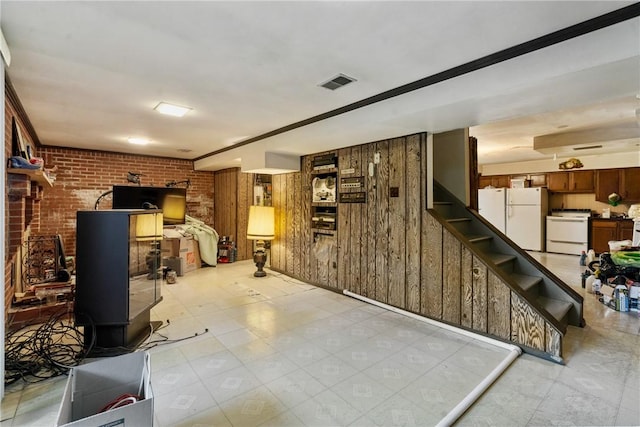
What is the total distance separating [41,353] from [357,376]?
2.62 meters

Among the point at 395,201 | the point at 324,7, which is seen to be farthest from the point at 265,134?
the point at 324,7

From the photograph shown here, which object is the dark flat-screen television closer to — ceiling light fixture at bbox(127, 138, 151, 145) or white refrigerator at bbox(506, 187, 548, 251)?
ceiling light fixture at bbox(127, 138, 151, 145)

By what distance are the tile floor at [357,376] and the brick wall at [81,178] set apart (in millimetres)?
3430

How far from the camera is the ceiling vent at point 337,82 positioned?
2496 millimetres

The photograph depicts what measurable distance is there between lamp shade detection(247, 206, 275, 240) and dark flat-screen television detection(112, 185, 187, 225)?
1.68 meters

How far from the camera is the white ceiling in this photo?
5.48 feet

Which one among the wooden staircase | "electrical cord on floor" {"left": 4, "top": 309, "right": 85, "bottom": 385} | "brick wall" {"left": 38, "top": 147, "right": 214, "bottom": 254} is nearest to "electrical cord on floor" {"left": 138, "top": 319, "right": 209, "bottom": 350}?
"electrical cord on floor" {"left": 4, "top": 309, "right": 85, "bottom": 385}

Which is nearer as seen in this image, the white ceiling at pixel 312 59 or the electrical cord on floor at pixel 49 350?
the white ceiling at pixel 312 59

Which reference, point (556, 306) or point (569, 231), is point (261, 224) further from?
point (569, 231)

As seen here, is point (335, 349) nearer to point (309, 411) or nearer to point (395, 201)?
point (309, 411)

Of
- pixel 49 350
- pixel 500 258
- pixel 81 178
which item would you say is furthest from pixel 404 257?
pixel 81 178

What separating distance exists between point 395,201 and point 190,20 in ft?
9.06

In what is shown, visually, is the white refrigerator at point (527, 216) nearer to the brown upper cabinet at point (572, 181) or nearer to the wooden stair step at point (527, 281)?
the brown upper cabinet at point (572, 181)

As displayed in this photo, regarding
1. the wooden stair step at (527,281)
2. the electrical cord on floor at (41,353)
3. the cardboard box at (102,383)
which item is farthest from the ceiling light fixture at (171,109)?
the wooden stair step at (527,281)
